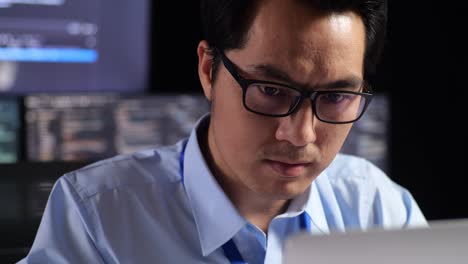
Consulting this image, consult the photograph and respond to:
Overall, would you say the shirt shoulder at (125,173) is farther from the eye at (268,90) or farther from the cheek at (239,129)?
the eye at (268,90)

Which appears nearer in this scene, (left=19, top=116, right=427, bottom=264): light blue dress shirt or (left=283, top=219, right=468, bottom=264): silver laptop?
(left=283, top=219, right=468, bottom=264): silver laptop

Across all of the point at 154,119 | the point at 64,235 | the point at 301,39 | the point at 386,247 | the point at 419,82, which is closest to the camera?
the point at 386,247

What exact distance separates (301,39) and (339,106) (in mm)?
140

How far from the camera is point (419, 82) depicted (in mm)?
3643

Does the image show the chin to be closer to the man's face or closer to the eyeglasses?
the man's face

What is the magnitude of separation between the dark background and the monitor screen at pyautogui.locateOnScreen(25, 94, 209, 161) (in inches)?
7.2

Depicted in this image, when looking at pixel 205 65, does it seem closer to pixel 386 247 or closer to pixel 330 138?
pixel 330 138

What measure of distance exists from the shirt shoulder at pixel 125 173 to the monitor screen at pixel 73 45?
5.83ft

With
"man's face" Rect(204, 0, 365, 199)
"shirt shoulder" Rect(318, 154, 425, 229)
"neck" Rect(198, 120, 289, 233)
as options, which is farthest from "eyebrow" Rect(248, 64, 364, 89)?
"shirt shoulder" Rect(318, 154, 425, 229)

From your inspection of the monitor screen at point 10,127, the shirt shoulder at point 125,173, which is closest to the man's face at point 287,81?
the shirt shoulder at point 125,173

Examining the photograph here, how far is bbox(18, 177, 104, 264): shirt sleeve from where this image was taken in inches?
51.3

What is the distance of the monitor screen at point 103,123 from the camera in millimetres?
3082

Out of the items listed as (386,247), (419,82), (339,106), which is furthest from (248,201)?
(419,82)

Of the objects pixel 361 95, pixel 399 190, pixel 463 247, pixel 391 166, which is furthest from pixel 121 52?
pixel 463 247
